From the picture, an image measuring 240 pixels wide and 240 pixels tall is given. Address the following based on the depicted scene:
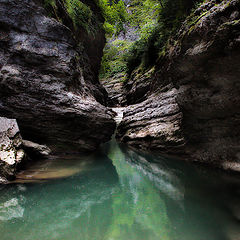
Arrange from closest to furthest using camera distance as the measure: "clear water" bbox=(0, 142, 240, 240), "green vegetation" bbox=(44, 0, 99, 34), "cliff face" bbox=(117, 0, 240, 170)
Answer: "clear water" bbox=(0, 142, 240, 240)
"cliff face" bbox=(117, 0, 240, 170)
"green vegetation" bbox=(44, 0, 99, 34)

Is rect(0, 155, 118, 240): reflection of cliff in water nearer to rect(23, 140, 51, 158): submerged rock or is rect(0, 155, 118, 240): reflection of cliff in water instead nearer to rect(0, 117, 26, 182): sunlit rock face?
rect(0, 117, 26, 182): sunlit rock face

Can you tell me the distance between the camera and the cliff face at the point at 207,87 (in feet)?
12.9

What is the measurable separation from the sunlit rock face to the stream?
15.3 inches

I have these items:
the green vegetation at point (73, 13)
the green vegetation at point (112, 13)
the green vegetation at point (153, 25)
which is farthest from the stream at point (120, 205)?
the green vegetation at point (112, 13)

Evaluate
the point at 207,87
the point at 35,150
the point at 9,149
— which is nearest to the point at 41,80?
the point at 35,150

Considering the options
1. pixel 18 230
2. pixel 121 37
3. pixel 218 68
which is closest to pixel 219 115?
pixel 218 68

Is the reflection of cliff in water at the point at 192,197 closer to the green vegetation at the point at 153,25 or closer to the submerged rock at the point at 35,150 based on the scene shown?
the submerged rock at the point at 35,150

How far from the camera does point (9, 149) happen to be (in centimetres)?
506

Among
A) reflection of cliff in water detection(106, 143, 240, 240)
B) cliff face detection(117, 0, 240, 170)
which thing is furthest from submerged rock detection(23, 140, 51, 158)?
cliff face detection(117, 0, 240, 170)

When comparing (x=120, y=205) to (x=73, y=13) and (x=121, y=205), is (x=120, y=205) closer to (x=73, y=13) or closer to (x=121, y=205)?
(x=121, y=205)

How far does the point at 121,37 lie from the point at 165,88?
89.1ft

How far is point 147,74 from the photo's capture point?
1234 centimetres

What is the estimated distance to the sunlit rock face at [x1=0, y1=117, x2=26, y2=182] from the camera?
4609 mm

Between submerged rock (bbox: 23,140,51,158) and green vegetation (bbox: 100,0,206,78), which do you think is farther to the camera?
green vegetation (bbox: 100,0,206,78)
